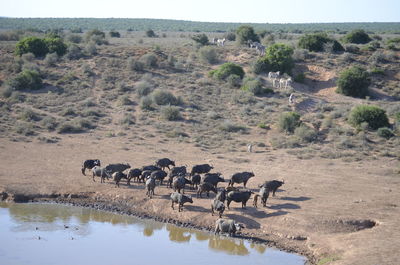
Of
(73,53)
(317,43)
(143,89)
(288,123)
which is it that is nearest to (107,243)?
(288,123)

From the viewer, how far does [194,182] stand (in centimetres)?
2133

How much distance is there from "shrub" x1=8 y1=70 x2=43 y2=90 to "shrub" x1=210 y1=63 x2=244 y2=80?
13248 mm

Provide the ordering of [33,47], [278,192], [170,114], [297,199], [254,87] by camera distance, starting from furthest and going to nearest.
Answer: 1. [33,47]
2. [254,87]
3. [170,114]
4. [278,192]
5. [297,199]

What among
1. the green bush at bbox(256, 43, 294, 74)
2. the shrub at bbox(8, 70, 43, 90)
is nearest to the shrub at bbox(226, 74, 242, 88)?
the green bush at bbox(256, 43, 294, 74)

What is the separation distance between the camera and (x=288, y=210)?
19094mm

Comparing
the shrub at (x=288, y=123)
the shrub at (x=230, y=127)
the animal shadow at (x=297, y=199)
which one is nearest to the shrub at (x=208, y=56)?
the shrub at (x=230, y=127)

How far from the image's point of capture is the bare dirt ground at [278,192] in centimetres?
1708

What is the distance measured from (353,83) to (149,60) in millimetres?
16400

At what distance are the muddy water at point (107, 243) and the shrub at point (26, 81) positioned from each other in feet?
66.2

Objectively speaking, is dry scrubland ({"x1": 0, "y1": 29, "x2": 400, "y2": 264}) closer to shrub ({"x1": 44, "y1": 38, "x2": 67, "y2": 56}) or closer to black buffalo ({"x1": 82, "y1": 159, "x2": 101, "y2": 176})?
black buffalo ({"x1": 82, "y1": 159, "x2": 101, "y2": 176})

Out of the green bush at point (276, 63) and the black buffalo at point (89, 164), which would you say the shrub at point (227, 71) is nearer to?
the green bush at point (276, 63)

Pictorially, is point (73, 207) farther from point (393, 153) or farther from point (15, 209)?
point (393, 153)

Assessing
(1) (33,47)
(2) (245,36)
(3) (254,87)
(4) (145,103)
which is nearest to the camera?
(4) (145,103)

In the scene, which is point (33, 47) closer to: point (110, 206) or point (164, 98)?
point (164, 98)
